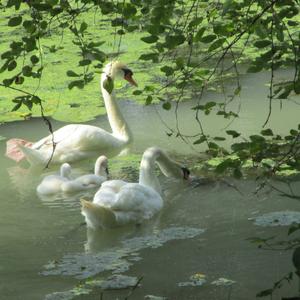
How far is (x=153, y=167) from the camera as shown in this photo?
6.22 m

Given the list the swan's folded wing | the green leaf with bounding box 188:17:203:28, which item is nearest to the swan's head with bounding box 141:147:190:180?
the swan's folded wing

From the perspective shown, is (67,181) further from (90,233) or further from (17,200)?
(90,233)

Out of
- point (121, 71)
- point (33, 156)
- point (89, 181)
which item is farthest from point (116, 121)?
point (89, 181)

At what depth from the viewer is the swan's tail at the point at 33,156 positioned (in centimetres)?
713

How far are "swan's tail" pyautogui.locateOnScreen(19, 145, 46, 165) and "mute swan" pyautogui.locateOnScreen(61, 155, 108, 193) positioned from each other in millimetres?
663

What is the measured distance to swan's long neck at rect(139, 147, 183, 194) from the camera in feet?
20.3

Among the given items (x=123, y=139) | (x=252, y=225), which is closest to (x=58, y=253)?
(x=252, y=225)

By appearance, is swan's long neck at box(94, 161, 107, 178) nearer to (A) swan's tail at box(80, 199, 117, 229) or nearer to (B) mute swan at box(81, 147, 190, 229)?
(B) mute swan at box(81, 147, 190, 229)

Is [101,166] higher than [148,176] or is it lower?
lower

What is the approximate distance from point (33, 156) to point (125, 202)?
1.77 metres

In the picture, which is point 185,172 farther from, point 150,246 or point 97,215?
point 150,246

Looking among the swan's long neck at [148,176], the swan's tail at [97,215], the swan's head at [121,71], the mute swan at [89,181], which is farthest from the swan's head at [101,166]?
the swan's head at [121,71]

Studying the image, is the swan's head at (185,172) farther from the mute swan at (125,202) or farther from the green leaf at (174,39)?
the green leaf at (174,39)

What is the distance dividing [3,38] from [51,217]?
670cm
